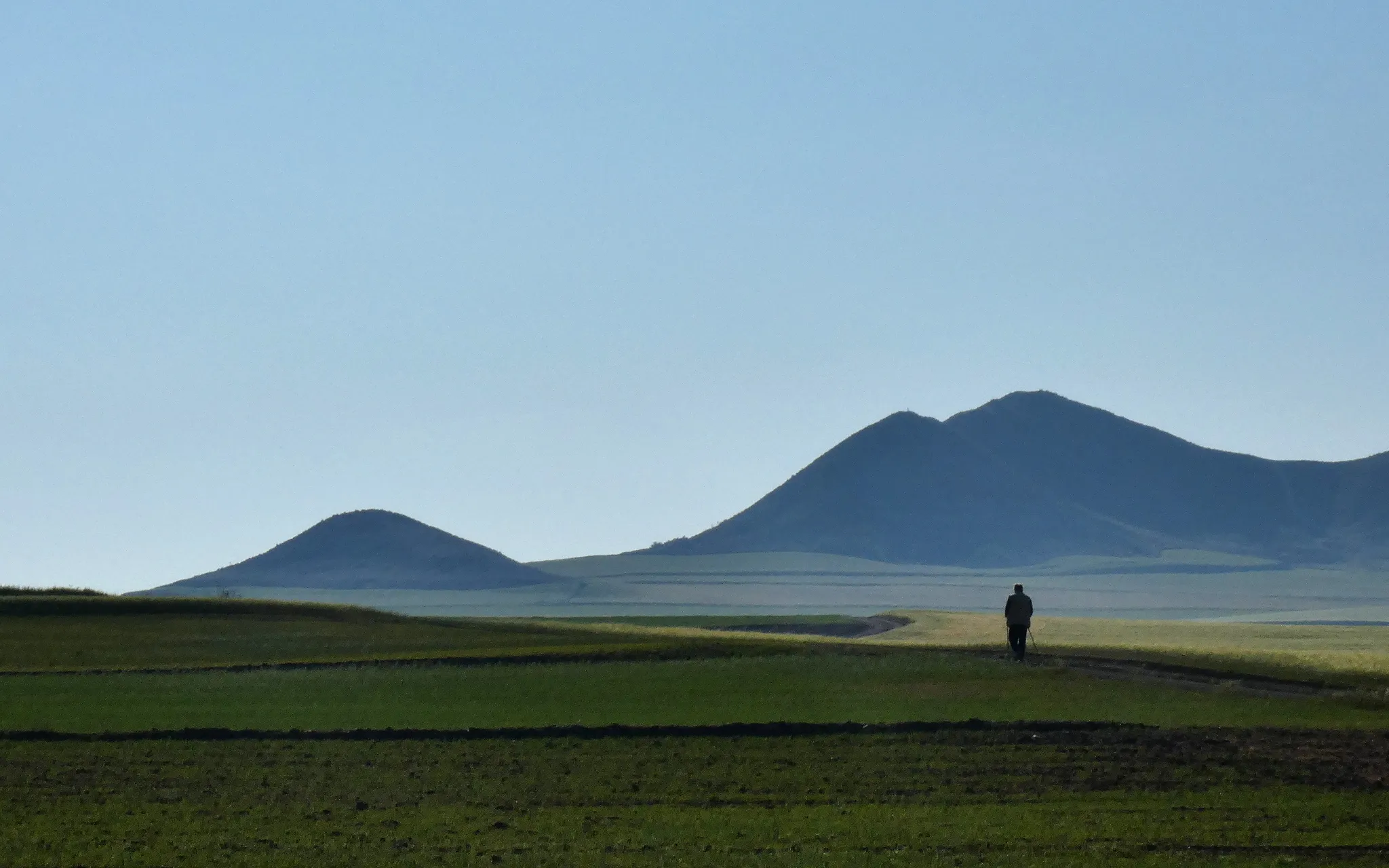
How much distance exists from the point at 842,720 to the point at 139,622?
38051mm

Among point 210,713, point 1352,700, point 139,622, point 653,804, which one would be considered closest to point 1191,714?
point 1352,700

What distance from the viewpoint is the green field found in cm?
1705

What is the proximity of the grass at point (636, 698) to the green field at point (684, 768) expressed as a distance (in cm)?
13

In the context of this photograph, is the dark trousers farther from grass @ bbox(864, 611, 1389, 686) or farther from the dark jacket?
grass @ bbox(864, 611, 1389, 686)

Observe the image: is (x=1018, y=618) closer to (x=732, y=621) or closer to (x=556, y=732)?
(x=556, y=732)

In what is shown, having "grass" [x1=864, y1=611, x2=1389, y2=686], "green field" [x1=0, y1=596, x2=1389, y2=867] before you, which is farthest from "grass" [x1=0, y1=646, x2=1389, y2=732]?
"grass" [x1=864, y1=611, x2=1389, y2=686]

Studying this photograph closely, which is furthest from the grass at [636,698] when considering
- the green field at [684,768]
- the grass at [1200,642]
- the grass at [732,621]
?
the grass at [732,621]

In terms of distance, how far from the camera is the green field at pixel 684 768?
17047 millimetres

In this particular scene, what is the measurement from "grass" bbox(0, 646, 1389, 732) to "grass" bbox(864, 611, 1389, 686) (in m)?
5.30

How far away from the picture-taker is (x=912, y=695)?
3175 cm

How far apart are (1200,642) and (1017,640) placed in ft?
50.8

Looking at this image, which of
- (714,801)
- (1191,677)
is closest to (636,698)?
(714,801)

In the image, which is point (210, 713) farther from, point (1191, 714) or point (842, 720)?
point (1191, 714)

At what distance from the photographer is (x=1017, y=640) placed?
39812 mm
